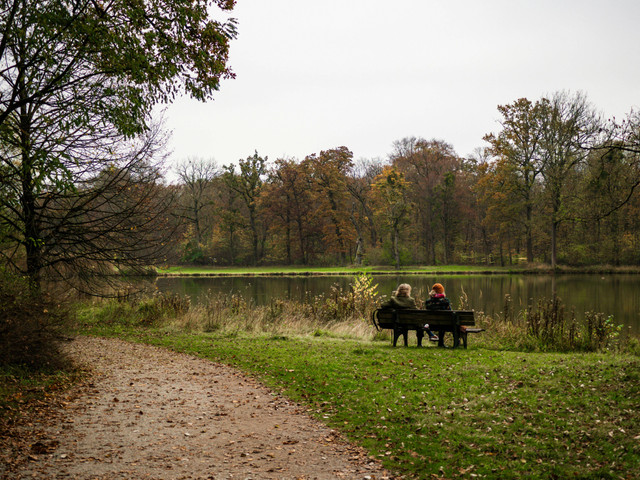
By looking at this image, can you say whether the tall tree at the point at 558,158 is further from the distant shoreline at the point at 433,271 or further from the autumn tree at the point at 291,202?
the autumn tree at the point at 291,202

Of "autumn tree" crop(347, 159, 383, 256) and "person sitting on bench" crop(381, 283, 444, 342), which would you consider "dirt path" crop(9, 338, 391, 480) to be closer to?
"person sitting on bench" crop(381, 283, 444, 342)

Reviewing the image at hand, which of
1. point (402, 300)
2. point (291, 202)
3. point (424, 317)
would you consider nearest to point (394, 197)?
point (291, 202)

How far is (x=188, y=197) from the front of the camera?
55812 millimetres

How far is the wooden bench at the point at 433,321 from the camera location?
29.8 feet

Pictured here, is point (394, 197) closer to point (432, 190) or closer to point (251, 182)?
point (432, 190)

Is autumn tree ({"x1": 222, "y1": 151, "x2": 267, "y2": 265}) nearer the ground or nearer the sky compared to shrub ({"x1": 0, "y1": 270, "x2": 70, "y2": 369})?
nearer the sky

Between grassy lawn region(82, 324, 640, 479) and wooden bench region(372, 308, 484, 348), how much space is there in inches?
17.3

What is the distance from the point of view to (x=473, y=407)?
5629 mm

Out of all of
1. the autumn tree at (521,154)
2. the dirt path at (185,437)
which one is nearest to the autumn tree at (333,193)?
the autumn tree at (521,154)

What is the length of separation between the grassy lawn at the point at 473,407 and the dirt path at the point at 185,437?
1.42 ft

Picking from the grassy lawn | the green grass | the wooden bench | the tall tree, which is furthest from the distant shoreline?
the green grass

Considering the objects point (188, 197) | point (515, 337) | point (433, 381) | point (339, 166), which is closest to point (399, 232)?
point (339, 166)

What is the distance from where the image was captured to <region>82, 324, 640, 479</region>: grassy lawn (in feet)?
14.2

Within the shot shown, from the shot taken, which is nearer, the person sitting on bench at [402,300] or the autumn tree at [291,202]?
the person sitting on bench at [402,300]
